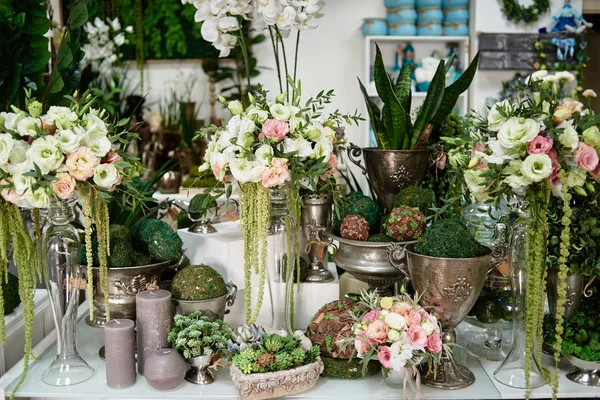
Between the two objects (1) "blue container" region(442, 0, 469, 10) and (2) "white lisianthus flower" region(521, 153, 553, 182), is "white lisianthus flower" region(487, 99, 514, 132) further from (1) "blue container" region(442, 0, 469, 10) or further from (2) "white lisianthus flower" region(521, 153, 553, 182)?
(1) "blue container" region(442, 0, 469, 10)

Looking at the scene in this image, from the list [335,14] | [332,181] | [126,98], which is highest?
[335,14]

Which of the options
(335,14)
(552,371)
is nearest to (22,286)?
(552,371)

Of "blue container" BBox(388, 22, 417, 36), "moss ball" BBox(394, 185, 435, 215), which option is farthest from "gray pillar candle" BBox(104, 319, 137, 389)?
"blue container" BBox(388, 22, 417, 36)

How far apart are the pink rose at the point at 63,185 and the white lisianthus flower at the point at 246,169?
0.36m

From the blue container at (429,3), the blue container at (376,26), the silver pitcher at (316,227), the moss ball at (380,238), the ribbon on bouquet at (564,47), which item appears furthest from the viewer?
the blue container at (376,26)

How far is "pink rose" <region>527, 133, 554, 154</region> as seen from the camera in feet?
4.51

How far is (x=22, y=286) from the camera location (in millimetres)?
1520

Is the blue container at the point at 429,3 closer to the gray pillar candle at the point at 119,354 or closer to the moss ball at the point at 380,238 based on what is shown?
the moss ball at the point at 380,238

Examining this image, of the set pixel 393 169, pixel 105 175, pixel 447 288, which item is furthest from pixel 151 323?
pixel 393 169

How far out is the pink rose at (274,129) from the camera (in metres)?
1.52

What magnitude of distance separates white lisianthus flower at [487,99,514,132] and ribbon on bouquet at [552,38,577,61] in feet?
10.8

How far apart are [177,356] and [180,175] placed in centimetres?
297

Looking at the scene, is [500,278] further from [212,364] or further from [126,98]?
[126,98]

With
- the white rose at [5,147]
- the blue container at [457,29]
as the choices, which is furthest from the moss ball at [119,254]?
the blue container at [457,29]
